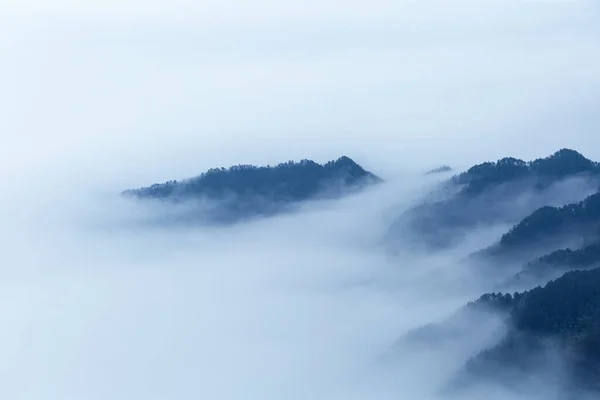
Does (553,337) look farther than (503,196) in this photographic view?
No

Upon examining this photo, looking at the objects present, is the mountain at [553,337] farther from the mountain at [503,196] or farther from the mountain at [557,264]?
the mountain at [503,196]

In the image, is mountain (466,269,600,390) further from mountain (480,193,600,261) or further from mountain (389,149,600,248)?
mountain (389,149,600,248)

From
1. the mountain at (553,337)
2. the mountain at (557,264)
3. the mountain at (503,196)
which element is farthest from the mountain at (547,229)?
the mountain at (553,337)

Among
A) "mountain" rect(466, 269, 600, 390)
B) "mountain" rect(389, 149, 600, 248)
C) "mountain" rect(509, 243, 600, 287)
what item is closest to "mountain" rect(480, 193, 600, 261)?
"mountain" rect(509, 243, 600, 287)

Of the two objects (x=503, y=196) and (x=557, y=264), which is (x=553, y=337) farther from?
(x=503, y=196)

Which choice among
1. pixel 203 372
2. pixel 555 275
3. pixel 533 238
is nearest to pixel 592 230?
pixel 533 238

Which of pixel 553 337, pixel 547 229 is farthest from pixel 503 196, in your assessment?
pixel 553 337
